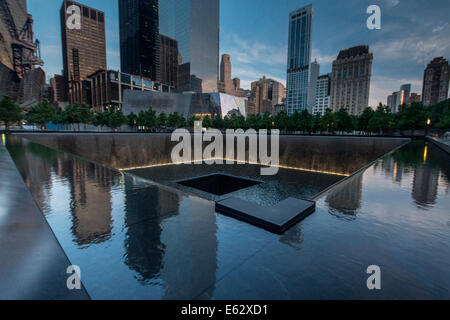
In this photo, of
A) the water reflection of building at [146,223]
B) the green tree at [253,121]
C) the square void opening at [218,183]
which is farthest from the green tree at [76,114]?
the water reflection of building at [146,223]

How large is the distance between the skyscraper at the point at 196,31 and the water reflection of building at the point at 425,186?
111023 millimetres

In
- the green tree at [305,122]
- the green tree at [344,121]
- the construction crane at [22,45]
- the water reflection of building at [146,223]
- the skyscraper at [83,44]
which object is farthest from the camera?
the skyscraper at [83,44]

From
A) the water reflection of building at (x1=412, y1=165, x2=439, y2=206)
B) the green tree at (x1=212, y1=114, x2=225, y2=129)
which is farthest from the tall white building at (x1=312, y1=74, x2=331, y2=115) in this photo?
the water reflection of building at (x1=412, y1=165, x2=439, y2=206)

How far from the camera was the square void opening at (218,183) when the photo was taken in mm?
16727

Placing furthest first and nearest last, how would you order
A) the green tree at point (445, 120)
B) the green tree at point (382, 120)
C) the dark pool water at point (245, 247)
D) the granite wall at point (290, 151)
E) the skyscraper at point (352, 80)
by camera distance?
the skyscraper at point (352, 80)
the green tree at point (382, 120)
the green tree at point (445, 120)
the granite wall at point (290, 151)
the dark pool water at point (245, 247)

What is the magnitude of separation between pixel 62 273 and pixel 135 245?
0.87 m

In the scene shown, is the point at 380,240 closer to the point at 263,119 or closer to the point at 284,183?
the point at 284,183

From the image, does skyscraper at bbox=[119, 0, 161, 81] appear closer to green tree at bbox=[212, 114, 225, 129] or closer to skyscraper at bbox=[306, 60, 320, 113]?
green tree at bbox=[212, 114, 225, 129]

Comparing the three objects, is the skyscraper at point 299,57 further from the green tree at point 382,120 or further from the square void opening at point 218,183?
the square void opening at point 218,183

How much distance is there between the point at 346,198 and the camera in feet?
16.6

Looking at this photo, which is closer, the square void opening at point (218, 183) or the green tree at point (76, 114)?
the square void opening at point (218, 183)

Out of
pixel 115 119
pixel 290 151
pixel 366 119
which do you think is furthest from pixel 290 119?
pixel 115 119

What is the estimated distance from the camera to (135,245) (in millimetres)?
2967

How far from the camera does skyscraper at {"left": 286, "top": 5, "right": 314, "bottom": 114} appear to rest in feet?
583
